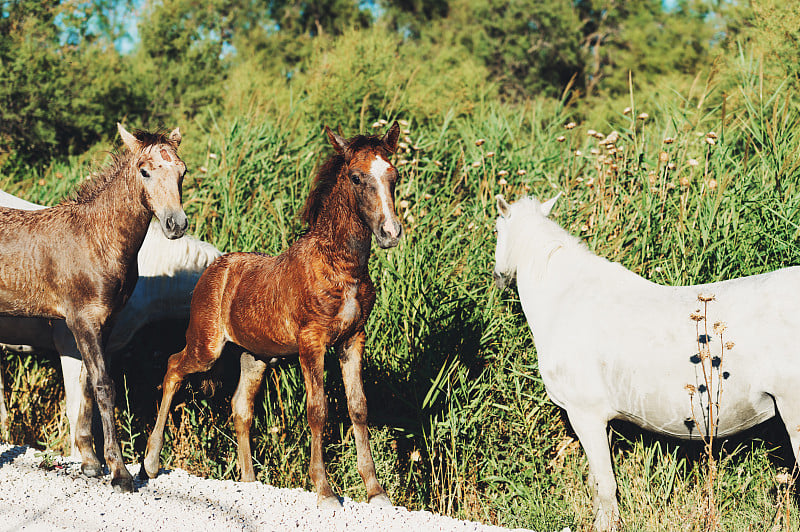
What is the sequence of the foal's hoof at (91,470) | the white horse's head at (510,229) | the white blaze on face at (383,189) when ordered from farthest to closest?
1. the white horse's head at (510,229)
2. the foal's hoof at (91,470)
3. the white blaze on face at (383,189)

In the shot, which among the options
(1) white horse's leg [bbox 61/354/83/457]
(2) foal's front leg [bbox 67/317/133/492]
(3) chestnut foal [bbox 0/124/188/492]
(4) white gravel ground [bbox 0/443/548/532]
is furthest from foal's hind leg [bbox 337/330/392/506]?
(1) white horse's leg [bbox 61/354/83/457]

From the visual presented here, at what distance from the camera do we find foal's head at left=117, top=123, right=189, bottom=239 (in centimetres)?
381

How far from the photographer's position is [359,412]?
3812mm

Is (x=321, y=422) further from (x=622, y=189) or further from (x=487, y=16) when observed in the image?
(x=487, y=16)

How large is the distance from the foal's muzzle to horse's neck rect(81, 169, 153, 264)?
1.29ft

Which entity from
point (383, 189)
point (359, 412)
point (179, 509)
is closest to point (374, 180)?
point (383, 189)

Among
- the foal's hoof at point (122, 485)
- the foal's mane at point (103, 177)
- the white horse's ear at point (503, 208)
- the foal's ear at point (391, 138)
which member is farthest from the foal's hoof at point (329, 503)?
the foal's mane at point (103, 177)

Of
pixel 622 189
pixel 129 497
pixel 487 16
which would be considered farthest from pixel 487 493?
pixel 487 16

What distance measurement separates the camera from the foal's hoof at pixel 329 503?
139 inches

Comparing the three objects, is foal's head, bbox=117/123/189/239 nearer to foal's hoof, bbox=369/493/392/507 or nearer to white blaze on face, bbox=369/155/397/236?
white blaze on face, bbox=369/155/397/236

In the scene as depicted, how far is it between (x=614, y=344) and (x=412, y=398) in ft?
5.91

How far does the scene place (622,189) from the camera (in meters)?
5.82

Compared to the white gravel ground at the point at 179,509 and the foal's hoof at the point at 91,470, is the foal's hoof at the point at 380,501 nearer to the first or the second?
the white gravel ground at the point at 179,509

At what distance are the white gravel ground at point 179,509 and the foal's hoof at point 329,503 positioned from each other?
0.04 m
